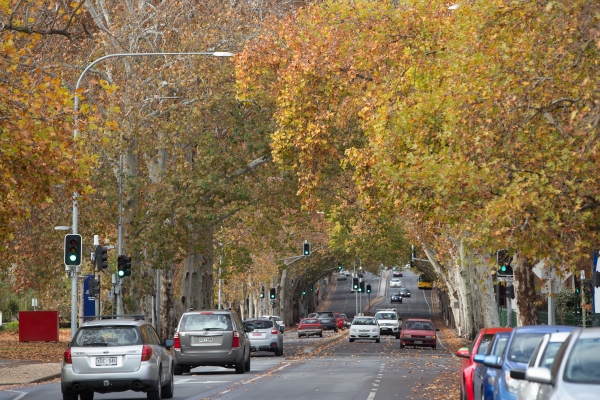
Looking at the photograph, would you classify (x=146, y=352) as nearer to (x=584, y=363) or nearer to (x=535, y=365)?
(x=535, y=365)

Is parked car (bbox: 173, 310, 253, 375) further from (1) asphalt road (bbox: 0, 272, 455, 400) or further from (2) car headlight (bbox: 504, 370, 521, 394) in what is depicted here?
(2) car headlight (bbox: 504, 370, 521, 394)

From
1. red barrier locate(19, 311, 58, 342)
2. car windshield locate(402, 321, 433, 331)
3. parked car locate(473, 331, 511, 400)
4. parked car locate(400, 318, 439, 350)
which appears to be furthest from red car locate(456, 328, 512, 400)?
red barrier locate(19, 311, 58, 342)

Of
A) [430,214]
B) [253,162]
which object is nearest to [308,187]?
[430,214]

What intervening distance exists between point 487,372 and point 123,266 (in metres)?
25.5

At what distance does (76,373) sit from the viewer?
19.8m

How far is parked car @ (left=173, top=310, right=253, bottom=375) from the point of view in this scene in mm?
29562

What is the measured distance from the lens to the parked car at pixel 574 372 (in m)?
8.73

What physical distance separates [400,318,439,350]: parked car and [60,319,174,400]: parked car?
3280 cm

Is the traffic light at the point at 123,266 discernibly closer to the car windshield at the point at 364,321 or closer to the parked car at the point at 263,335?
the parked car at the point at 263,335

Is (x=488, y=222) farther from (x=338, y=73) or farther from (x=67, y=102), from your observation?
(x=338, y=73)

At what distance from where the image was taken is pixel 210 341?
29609 mm

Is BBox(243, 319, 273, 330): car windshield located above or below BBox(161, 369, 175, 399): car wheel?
above

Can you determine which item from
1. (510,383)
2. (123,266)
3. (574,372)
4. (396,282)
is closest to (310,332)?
(123,266)

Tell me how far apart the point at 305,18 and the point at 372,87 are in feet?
16.7
